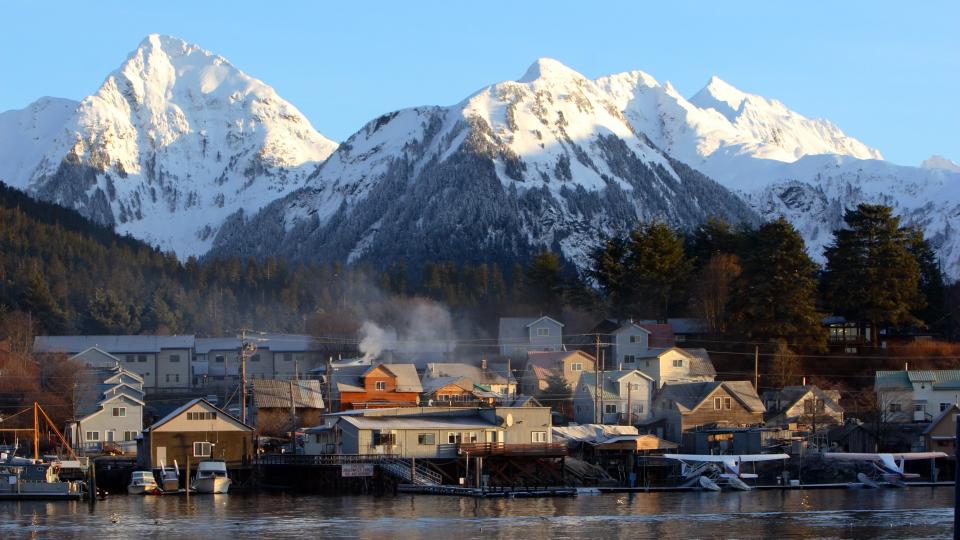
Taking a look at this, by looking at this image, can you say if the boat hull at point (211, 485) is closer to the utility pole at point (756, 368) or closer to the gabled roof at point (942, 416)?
the utility pole at point (756, 368)

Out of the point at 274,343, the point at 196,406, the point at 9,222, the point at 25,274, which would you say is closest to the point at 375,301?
the point at 274,343

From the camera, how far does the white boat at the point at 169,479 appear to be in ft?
275

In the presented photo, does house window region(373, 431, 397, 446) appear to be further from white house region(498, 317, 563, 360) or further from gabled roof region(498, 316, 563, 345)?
gabled roof region(498, 316, 563, 345)

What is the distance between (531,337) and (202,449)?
4730 cm

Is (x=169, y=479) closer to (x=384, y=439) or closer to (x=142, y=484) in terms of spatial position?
(x=142, y=484)

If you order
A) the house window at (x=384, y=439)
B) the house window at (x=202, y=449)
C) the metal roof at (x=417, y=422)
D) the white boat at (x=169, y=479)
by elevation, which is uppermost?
the metal roof at (x=417, y=422)

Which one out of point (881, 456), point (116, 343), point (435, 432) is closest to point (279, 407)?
point (435, 432)

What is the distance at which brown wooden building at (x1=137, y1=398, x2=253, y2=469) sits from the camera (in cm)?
8881

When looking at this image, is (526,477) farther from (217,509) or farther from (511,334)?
(511,334)

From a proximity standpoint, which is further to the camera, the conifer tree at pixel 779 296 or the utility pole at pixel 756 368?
the conifer tree at pixel 779 296

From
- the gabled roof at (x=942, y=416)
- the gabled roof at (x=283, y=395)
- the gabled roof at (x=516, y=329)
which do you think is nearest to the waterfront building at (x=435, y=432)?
the gabled roof at (x=283, y=395)

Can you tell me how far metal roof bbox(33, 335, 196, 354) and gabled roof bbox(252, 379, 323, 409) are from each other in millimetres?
32400

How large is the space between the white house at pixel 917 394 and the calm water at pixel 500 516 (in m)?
19.4

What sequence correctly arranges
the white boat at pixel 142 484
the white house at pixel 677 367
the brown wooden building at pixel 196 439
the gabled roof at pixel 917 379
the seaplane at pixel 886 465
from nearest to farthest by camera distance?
the white boat at pixel 142 484 < the seaplane at pixel 886 465 < the brown wooden building at pixel 196 439 < the gabled roof at pixel 917 379 < the white house at pixel 677 367
